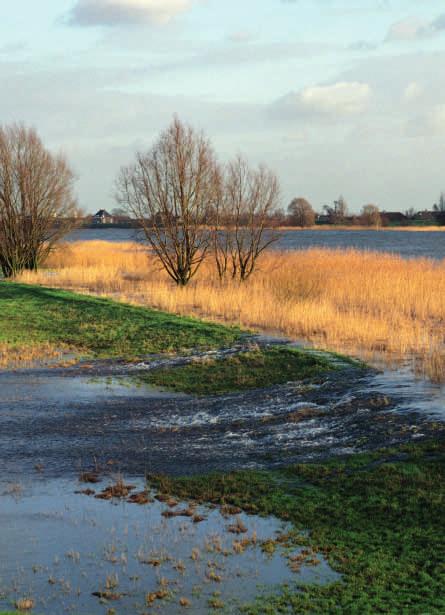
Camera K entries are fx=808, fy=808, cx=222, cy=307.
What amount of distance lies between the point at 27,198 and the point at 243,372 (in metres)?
27.5

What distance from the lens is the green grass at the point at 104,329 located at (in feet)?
63.1

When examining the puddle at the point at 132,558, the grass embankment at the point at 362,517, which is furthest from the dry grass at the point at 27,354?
the puddle at the point at 132,558

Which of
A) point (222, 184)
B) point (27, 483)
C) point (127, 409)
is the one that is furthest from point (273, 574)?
point (222, 184)

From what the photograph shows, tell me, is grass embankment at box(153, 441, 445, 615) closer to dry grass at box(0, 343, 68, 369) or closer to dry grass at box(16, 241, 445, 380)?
dry grass at box(16, 241, 445, 380)

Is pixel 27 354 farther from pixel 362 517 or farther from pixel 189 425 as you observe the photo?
pixel 362 517

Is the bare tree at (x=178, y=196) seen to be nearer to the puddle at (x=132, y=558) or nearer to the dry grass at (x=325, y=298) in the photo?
the dry grass at (x=325, y=298)

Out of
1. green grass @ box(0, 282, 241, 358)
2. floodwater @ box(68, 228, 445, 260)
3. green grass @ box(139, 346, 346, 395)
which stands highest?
floodwater @ box(68, 228, 445, 260)

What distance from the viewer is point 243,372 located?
15.7m

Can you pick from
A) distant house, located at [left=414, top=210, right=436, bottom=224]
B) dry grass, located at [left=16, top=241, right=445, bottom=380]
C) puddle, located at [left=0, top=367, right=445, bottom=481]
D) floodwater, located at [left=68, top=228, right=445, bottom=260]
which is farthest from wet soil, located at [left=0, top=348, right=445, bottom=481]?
distant house, located at [left=414, top=210, right=436, bottom=224]

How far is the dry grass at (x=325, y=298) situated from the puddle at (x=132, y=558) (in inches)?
282

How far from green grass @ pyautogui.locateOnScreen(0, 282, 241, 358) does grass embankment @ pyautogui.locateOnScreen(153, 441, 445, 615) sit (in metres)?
9.38

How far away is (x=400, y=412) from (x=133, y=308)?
1470 centimetres

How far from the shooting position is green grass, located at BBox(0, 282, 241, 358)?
19234 mm

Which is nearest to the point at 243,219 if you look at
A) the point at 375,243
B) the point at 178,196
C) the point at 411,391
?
the point at 178,196
